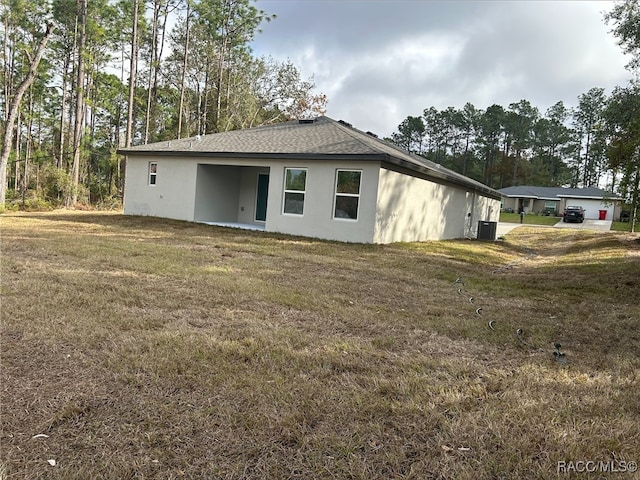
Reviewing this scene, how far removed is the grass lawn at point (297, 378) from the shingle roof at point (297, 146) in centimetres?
619

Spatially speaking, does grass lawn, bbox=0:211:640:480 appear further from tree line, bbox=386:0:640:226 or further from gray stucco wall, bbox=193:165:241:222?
tree line, bbox=386:0:640:226

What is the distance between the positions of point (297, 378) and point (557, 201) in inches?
2048

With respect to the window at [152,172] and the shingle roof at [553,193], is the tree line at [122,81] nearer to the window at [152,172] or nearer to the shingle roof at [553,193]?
the window at [152,172]

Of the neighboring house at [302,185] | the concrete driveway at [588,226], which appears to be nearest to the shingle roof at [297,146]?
the neighboring house at [302,185]

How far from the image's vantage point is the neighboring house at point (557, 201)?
43.6 m

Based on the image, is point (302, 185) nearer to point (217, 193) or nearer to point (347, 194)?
point (347, 194)

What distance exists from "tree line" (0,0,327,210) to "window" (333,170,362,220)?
16.1m

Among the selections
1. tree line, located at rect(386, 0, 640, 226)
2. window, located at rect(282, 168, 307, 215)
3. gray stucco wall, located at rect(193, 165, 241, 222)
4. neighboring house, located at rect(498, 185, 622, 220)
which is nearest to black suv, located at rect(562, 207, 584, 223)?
neighboring house, located at rect(498, 185, 622, 220)

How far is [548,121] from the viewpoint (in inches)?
2564

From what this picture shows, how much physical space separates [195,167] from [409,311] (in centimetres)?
1161

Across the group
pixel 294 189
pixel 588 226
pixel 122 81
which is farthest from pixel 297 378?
pixel 588 226

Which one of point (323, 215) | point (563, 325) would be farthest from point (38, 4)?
point (563, 325)

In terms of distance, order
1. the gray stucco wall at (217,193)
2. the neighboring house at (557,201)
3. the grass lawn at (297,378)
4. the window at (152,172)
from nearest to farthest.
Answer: the grass lawn at (297,378) → the gray stucco wall at (217,193) → the window at (152,172) → the neighboring house at (557,201)

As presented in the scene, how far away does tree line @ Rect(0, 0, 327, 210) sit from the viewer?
2602 centimetres
